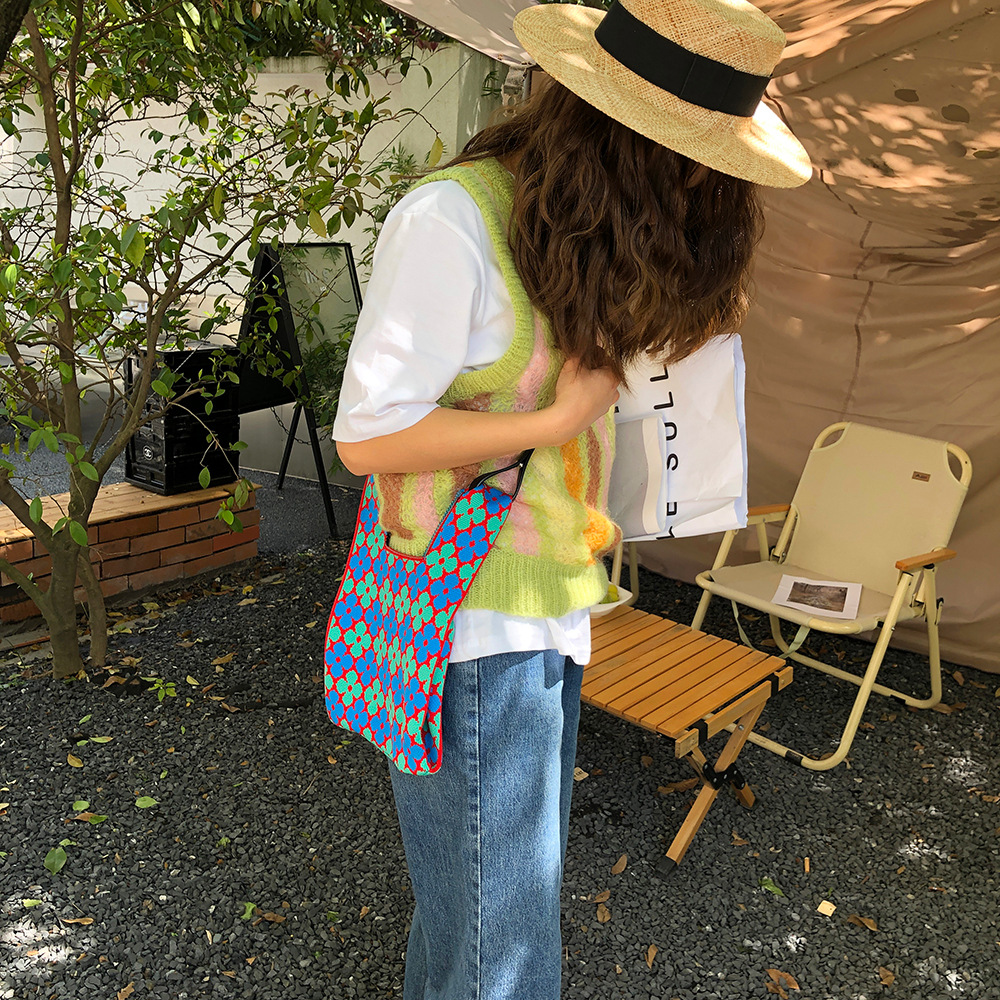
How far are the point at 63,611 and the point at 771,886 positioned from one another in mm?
2637

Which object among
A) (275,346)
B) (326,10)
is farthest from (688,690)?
(275,346)

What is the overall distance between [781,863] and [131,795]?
199 centimetres

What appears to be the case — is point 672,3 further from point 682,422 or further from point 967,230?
point 967,230

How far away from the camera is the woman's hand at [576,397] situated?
1.15 meters

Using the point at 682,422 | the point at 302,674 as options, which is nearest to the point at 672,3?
the point at 682,422

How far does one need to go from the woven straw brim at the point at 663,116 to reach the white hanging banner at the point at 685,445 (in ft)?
0.84

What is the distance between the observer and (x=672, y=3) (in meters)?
1.12

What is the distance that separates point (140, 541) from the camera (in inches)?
165

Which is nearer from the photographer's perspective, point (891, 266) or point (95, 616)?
point (95, 616)

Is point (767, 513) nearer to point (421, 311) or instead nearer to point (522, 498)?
point (522, 498)

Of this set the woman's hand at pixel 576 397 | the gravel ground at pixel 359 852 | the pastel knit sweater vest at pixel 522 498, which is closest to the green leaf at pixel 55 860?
the gravel ground at pixel 359 852

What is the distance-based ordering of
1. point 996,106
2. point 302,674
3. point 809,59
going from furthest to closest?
point 302,674 < point 809,59 < point 996,106

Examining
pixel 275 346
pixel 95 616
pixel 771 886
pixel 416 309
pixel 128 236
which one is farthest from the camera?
pixel 275 346

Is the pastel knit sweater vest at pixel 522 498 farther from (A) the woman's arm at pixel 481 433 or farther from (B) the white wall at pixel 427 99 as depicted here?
(B) the white wall at pixel 427 99
